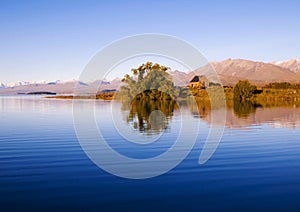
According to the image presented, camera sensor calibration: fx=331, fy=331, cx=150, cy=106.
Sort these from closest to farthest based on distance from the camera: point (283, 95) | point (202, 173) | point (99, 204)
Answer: point (99, 204) → point (202, 173) → point (283, 95)

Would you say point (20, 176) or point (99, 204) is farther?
point (20, 176)

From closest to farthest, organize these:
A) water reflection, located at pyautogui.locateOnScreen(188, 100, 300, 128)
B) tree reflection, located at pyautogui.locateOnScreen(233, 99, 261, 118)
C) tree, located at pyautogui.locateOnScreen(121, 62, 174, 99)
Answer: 1. water reflection, located at pyautogui.locateOnScreen(188, 100, 300, 128)
2. tree reflection, located at pyautogui.locateOnScreen(233, 99, 261, 118)
3. tree, located at pyautogui.locateOnScreen(121, 62, 174, 99)

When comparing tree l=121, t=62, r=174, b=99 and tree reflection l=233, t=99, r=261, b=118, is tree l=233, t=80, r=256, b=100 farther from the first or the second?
tree reflection l=233, t=99, r=261, b=118

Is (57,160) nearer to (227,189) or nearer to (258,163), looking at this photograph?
(227,189)

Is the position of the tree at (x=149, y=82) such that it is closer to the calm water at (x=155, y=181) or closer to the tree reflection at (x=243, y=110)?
the tree reflection at (x=243, y=110)

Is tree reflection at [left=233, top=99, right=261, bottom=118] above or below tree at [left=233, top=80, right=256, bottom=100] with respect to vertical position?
below

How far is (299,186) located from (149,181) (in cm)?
463

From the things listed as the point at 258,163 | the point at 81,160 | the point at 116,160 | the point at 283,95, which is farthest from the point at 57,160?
the point at 283,95

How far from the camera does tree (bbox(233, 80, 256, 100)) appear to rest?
91.5 metres

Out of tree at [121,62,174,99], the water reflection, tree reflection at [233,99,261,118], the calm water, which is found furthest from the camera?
tree at [121,62,174,99]

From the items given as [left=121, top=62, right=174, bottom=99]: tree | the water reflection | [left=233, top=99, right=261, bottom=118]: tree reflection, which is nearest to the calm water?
the water reflection

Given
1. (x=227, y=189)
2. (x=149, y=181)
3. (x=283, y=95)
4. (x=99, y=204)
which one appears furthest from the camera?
(x=283, y=95)

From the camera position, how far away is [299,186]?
10.1 metres

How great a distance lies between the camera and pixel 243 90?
300 ft
